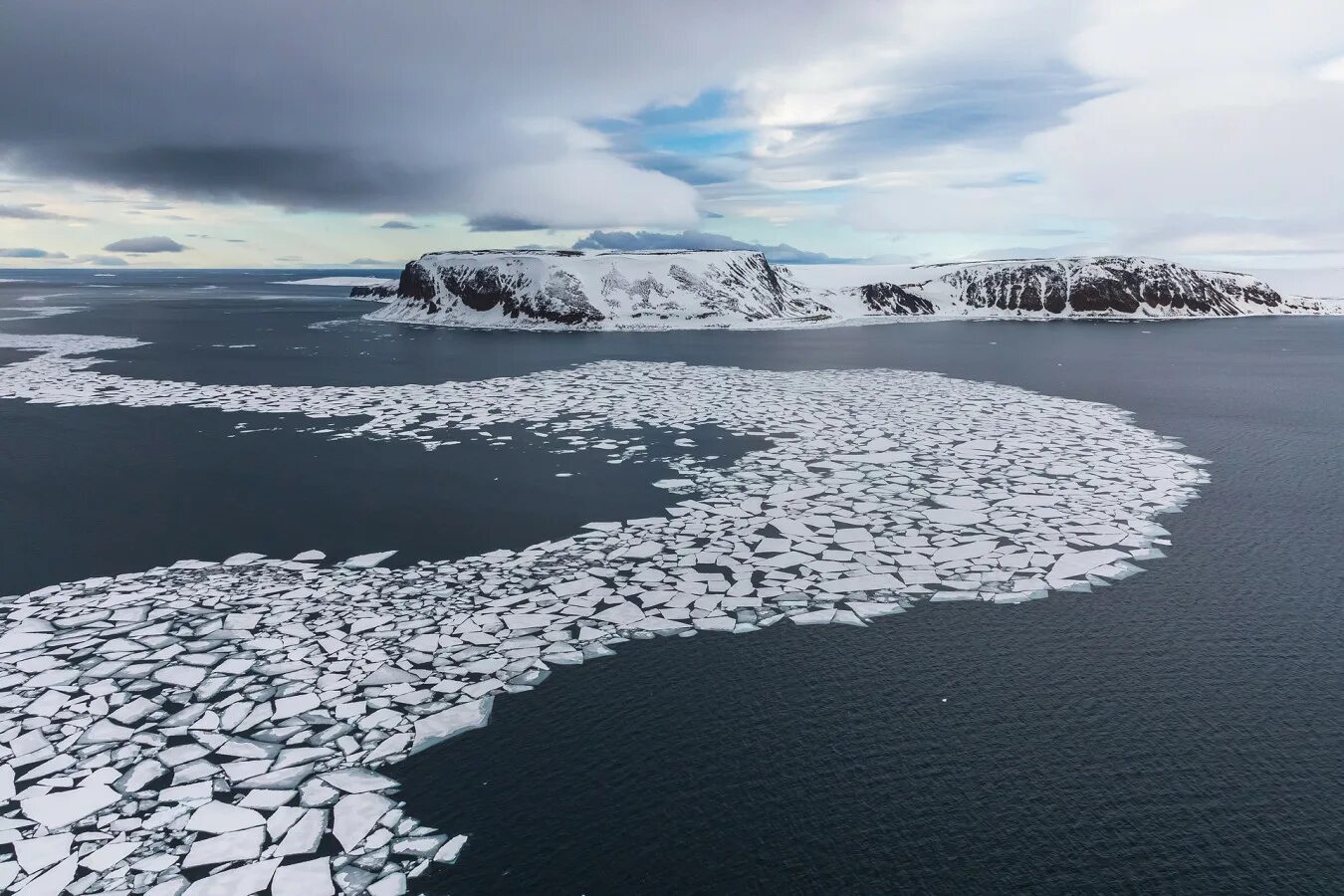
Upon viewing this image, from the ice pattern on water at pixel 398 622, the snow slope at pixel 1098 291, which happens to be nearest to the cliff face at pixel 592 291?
the snow slope at pixel 1098 291

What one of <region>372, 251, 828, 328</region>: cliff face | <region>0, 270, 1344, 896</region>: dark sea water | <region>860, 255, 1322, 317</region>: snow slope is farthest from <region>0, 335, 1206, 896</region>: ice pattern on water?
<region>860, 255, 1322, 317</region>: snow slope

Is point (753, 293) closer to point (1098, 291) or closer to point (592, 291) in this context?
point (592, 291)

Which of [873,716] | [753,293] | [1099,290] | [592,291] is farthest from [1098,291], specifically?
[873,716]

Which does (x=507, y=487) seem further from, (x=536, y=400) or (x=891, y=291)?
(x=891, y=291)

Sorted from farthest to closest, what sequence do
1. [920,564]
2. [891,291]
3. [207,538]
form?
[891,291] < [207,538] < [920,564]

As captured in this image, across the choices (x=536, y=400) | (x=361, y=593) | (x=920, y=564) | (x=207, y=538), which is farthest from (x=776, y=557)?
(x=536, y=400)

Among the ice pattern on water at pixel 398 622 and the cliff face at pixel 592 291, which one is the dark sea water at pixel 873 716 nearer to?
the ice pattern on water at pixel 398 622

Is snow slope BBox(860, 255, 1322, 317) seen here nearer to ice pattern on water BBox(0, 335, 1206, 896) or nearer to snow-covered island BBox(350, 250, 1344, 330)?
snow-covered island BBox(350, 250, 1344, 330)
